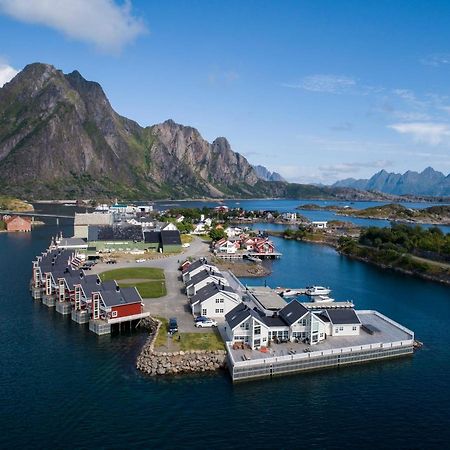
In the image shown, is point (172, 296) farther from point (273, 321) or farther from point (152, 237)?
point (152, 237)

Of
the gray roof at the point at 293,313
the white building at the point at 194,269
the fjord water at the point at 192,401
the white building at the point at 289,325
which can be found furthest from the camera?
the white building at the point at 194,269

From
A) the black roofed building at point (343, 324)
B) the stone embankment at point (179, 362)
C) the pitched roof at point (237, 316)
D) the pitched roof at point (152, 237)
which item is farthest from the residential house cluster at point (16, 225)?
the black roofed building at point (343, 324)

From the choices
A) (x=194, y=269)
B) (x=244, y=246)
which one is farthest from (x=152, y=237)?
(x=194, y=269)

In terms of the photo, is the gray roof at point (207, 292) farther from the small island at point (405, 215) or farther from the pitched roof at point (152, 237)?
the small island at point (405, 215)

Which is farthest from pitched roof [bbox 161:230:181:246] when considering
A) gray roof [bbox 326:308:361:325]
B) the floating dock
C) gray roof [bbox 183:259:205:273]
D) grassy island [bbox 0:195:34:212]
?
grassy island [bbox 0:195:34:212]

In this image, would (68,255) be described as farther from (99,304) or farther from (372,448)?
(372,448)

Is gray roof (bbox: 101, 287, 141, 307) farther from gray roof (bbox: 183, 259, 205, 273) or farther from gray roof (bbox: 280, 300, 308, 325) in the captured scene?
gray roof (bbox: 280, 300, 308, 325)
